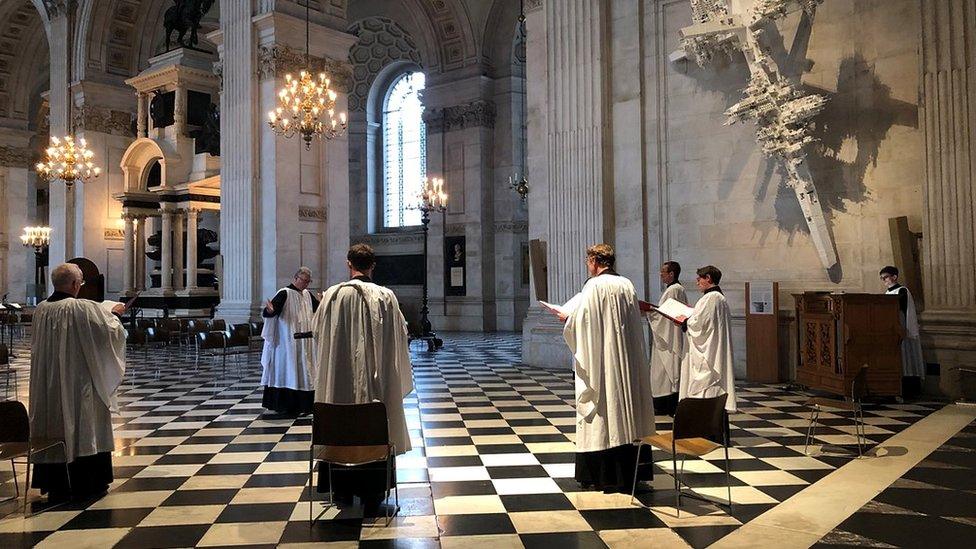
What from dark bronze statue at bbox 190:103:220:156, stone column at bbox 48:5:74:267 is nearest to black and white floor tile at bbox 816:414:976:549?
dark bronze statue at bbox 190:103:220:156

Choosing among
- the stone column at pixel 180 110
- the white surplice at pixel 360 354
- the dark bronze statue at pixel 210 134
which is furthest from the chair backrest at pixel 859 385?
the stone column at pixel 180 110

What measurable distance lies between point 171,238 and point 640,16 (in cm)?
1358

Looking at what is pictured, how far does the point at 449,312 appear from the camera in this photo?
2369 cm

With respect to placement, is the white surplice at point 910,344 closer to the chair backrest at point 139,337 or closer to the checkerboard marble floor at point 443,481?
the checkerboard marble floor at point 443,481

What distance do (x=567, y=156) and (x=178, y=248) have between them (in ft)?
39.4

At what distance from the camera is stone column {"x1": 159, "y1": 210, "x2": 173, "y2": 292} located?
19.2 m

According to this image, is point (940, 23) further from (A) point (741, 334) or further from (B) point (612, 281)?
(B) point (612, 281)

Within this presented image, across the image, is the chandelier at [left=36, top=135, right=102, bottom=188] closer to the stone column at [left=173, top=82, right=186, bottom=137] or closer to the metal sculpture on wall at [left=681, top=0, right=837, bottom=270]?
the stone column at [left=173, top=82, right=186, bottom=137]

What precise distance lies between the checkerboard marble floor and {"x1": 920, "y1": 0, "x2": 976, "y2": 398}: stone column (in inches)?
40.4

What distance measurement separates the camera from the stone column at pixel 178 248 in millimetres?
19391

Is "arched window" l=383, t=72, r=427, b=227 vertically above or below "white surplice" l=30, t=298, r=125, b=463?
above

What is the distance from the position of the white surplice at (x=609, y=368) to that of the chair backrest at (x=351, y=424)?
57.0 inches

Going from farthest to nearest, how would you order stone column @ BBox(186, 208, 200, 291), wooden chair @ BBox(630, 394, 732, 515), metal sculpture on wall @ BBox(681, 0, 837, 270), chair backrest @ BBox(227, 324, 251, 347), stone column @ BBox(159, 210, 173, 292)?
stone column @ BBox(159, 210, 173, 292)
stone column @ BBox(186, 208, 200, 291)
chair backrest @ BBox(227, 324, 251, 347)
metal sculpture on wall @ BBox(681, 0, 837, 270)
wooden chair @ BBox(630, 394, 732, 515)

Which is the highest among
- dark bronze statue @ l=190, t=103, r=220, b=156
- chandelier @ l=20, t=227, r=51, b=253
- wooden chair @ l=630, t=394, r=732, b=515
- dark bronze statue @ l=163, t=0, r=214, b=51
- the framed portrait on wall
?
dark bronze statue @ l=163, t=0, r=214, b=51
